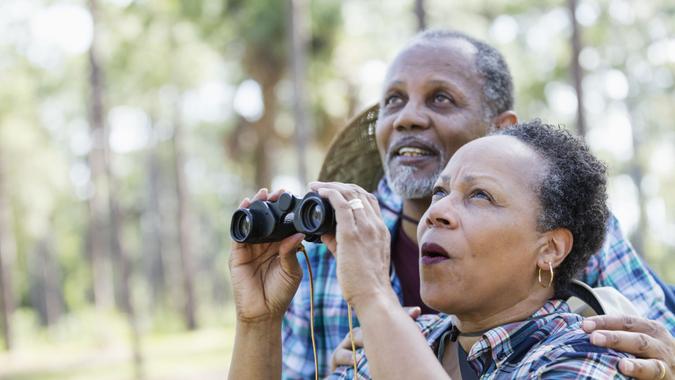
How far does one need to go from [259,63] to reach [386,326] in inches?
727

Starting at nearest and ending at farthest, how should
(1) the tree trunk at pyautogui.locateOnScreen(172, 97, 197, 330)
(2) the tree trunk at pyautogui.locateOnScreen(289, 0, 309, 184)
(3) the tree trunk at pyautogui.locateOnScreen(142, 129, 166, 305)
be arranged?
(2) the tree trunk at pyautogui.locateOnScreen(289, 0, 309, 184)
(1) the tree trunk at pyautogui.locateOnScreen(172, 97, 197, 330)
(3) the tree trunk at pyautogui.locateOnScreen(142, 129, 166, 305)

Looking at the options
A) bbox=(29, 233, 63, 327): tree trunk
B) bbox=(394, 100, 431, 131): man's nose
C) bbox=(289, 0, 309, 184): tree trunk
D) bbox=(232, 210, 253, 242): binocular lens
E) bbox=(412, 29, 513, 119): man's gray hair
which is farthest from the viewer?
bbox=(29, 233, 63, 327): tree trunk

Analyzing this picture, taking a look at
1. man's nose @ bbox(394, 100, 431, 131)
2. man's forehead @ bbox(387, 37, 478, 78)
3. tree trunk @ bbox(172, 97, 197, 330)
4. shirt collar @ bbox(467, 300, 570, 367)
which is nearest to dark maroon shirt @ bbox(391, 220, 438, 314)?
man's nose @ bbox(394, 100, 431, 131)

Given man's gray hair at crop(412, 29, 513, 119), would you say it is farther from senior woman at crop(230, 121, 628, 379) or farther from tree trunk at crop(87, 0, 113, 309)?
tree trunk at crop(87, 0, 113, 309)

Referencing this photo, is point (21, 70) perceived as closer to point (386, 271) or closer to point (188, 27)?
point (188, 27)

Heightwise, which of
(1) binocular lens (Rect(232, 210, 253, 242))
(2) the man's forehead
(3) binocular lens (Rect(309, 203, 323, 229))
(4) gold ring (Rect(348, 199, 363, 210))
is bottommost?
(1) binocular lens (Rect(232, 210, 253, 242))

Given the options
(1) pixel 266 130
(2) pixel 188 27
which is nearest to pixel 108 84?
(2) pixel 188 27

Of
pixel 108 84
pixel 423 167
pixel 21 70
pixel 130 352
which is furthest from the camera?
pixel 108 84

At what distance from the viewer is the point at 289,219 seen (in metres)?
2.48

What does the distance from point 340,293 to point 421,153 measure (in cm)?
67

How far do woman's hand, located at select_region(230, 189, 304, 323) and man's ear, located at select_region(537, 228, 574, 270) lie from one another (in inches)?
33.6

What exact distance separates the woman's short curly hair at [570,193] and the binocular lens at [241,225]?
2.78 ft

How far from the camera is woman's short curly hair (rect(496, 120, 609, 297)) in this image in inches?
86.4

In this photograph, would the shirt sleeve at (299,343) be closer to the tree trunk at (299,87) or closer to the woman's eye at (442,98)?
the woman's eye at (442,98)
